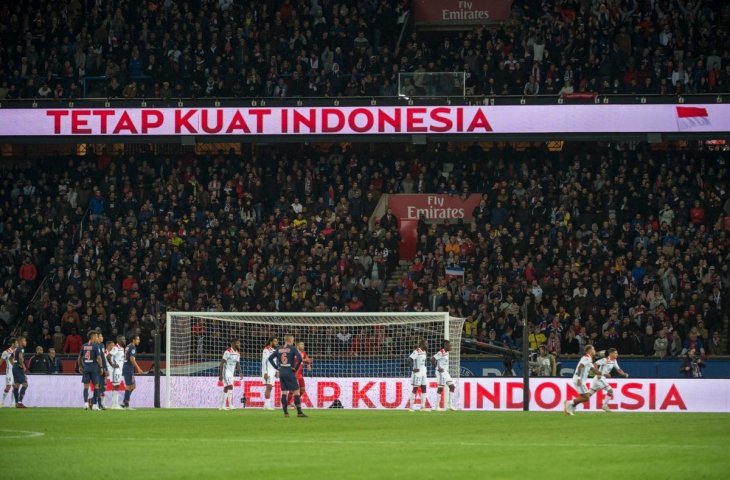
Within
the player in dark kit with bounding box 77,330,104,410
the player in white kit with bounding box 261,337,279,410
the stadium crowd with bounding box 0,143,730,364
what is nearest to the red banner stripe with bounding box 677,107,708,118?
the stadium crowd with bounding box 0,143,730,364

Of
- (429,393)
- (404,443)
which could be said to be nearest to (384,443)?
(404,443)

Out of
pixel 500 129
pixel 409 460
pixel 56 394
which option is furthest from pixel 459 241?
pixel 409 460

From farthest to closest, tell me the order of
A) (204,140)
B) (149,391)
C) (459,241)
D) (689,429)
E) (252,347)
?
(204,140) < (459,241) < (252,347) < (149,391) < (689,429)

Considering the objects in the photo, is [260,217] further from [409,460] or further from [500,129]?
[409,460]

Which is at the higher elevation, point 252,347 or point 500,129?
point 500,129

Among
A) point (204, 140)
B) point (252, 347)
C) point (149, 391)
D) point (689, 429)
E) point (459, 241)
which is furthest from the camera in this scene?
point (204, 140)

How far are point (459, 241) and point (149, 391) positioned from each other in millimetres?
10527

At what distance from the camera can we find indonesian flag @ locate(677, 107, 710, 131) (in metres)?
36.5

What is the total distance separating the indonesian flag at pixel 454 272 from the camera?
35531mm

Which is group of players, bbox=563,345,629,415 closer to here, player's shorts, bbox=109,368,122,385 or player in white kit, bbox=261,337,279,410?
player in white kit, bbox=261,337,279,410

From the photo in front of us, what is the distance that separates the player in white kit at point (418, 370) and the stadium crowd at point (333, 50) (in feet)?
37.7

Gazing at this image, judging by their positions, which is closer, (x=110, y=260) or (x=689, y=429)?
(x=689, y=429)

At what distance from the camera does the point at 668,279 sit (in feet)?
110

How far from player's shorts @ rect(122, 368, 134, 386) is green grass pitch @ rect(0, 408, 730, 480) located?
14.8 feet
